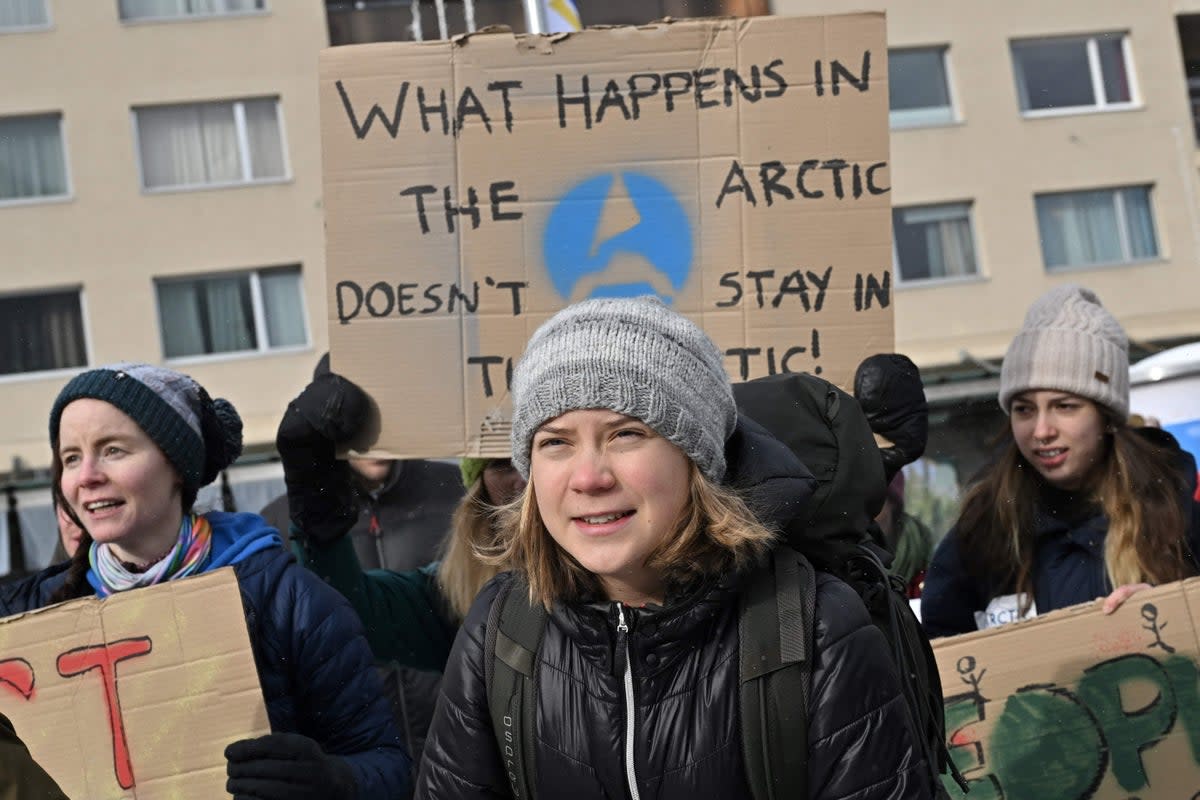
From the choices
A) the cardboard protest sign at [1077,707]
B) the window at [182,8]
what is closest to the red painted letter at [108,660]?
the cardboard protest sign at [1077,707]

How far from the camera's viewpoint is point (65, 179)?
2106 centimetres

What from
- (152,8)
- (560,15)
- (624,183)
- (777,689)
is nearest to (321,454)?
(624,183)

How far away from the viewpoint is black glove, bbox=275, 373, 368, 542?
10.9 feet

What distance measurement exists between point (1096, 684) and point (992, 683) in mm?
234

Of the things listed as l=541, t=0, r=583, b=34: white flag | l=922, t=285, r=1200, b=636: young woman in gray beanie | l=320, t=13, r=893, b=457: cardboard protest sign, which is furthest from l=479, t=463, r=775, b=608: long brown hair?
l=541, t=0, r=583, b=34: white flag

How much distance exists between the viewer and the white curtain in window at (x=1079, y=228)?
23.0 metres

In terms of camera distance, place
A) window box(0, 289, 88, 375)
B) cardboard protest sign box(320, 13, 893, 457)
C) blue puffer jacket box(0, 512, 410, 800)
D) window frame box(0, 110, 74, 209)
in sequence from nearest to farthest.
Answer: blue puffer jacket box(0, 512, 410, 800)
cardboard protest sign box(320, 13, 893, 457)
window box(0, 289, 88, 375)
window frame box(0, 110, 74, 209)

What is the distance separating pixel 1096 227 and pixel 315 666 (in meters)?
21.9

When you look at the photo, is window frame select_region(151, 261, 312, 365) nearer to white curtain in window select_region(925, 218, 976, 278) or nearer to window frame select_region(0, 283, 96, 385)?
window frame select_region(0, 283, 96, 385)

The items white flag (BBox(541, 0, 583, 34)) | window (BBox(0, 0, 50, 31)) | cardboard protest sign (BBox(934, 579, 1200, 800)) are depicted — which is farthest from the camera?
window (BBox(0, 0, 50, 31))

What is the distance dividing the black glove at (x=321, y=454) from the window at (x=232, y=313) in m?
18.1

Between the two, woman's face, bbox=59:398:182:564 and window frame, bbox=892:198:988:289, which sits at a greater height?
window frame, bbox=892:198:988:289

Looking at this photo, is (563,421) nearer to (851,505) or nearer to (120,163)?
(851,505)

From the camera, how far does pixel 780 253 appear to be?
11.9 ft
